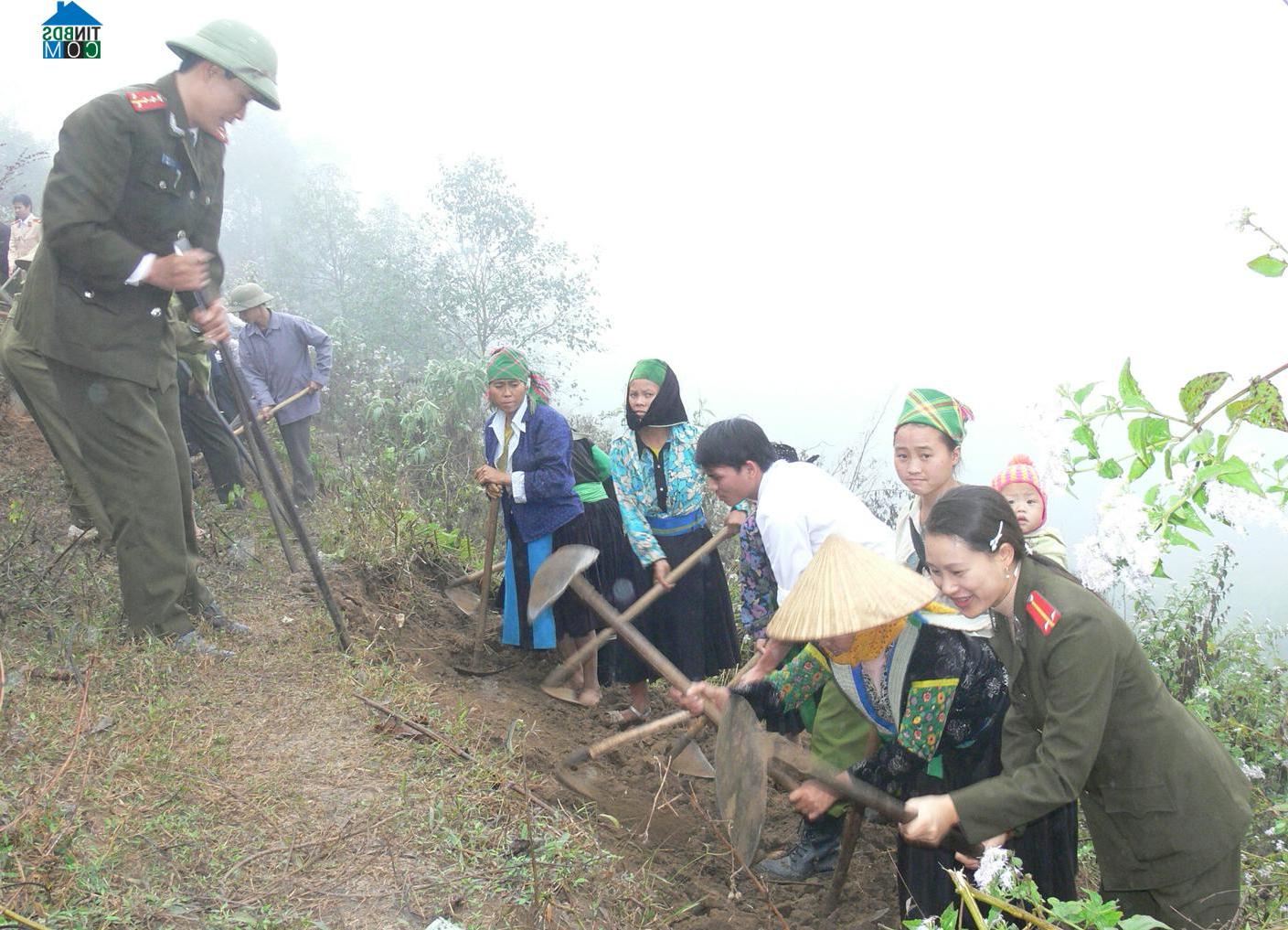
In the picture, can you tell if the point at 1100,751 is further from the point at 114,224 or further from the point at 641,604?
the point at 114,224

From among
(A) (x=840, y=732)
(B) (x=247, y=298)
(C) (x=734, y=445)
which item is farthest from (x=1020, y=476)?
(B) (x=247, y=298)

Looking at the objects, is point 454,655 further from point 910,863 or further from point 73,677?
point 910,863

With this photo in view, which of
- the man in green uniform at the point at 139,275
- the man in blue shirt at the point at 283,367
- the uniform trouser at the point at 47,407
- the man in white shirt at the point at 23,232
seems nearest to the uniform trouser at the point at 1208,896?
the man in green uniform at the point at 139,275

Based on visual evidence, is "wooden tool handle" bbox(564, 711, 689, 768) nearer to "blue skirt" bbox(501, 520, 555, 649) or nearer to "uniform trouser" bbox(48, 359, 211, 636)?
"blue skirt" bbox(501, 520, 555, 649)

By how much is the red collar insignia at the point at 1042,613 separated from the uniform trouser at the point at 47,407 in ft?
11.2

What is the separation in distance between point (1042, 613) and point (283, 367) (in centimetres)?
620

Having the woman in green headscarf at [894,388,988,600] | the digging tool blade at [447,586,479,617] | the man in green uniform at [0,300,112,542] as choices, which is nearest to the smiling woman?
the woman in green headscarf at [894,388,988,600]

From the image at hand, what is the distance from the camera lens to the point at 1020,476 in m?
3.48

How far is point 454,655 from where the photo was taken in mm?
4875

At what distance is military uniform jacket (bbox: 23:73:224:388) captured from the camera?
3.24 metres

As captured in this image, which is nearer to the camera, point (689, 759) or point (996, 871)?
point (996, 871)

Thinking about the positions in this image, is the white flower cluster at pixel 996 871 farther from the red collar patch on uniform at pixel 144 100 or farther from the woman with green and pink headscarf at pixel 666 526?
the red collar patch on uniform at pixel 144 100

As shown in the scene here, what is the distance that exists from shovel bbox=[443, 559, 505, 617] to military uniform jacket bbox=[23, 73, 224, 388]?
90.7 inches

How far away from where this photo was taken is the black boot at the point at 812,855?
3.38 metres
